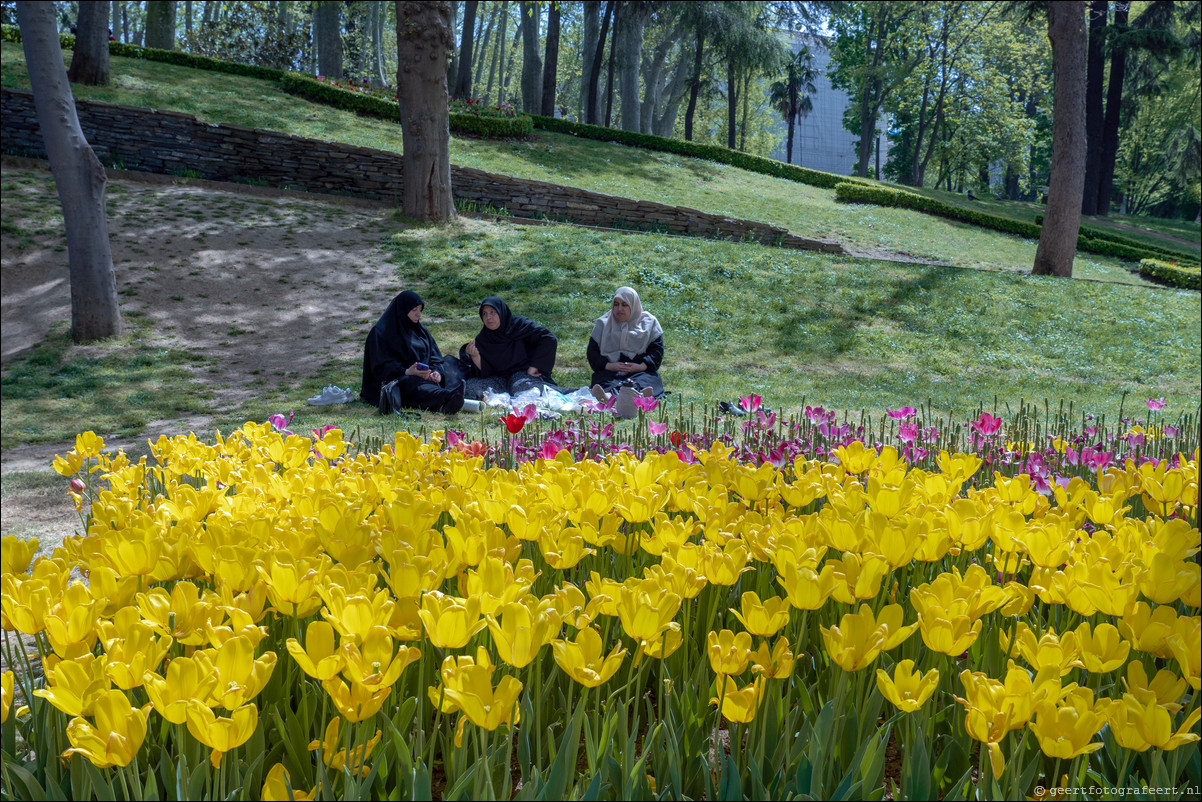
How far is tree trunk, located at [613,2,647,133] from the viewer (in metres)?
26.8

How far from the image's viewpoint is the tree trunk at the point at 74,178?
9.42 metres

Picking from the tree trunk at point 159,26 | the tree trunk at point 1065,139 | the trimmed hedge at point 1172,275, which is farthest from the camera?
the tree trunk at point 159,26

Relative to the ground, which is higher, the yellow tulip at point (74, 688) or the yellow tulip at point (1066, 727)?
the yellow tulip at point (1066, 727)

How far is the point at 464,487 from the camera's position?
8.05ft

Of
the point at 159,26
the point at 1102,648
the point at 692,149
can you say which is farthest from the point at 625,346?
the point at 159,26

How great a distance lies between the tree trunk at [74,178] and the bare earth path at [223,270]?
745 millimetres

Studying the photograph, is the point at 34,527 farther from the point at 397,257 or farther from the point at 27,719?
the point at 397,257

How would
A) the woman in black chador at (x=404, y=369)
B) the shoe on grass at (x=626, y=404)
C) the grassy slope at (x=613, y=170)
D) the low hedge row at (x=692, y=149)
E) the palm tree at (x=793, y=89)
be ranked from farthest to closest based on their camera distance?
1. the palm tree at (x=793, y=89)
2. the low hedge row at (x=692, y=149)
3. the grassy slope at (x=613, y=170)
4. the woman in black chador at (x=404, y=369)
5. the shoe on grass at (x=626, y=404)

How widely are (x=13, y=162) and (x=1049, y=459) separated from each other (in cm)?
1648

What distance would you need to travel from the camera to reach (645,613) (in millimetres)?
A: 1418

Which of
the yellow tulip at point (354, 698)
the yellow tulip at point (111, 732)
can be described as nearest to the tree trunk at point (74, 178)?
the yellow tulip at point (111, 732)

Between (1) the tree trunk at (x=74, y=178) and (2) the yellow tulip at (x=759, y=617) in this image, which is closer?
(2) the yellow tulip at (x=759, y=617)

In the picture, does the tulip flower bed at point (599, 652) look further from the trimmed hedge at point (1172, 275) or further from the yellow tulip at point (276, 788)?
the trimmed hedge at point (1172, 275)

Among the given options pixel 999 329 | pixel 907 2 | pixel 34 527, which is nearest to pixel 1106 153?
pixel 907 2
